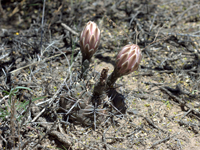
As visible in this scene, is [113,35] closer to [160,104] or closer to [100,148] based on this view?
[160,104]

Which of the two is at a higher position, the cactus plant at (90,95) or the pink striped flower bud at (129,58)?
the pink striped flower bud at (129,58)

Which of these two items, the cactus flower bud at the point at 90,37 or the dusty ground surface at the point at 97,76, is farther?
the dusty ground surface at the point at 97,76

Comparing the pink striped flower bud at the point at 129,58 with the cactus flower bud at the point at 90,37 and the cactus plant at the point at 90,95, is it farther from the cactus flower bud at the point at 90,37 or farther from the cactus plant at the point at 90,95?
the cactus flower bud at the point at 90,37

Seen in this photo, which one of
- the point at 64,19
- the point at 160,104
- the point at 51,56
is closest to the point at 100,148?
the point at 160,104

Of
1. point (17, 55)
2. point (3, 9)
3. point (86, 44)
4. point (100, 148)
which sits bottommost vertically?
point (100, 148)

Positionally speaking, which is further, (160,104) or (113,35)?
(113,35)

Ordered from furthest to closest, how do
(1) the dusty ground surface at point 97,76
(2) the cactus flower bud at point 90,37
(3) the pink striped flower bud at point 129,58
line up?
(1) the dusty ground surface at point 97,76
(2) the cactus flower bud at point 90,37
(3) the pink striped flower bud at point 129,58

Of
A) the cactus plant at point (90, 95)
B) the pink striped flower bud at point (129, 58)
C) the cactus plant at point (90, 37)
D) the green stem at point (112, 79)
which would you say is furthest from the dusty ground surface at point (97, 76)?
the pink striped flower bud at point (129, 58)

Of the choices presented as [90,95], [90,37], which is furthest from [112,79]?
[90,37]

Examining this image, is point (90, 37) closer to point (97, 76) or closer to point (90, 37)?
point (90, 37)
